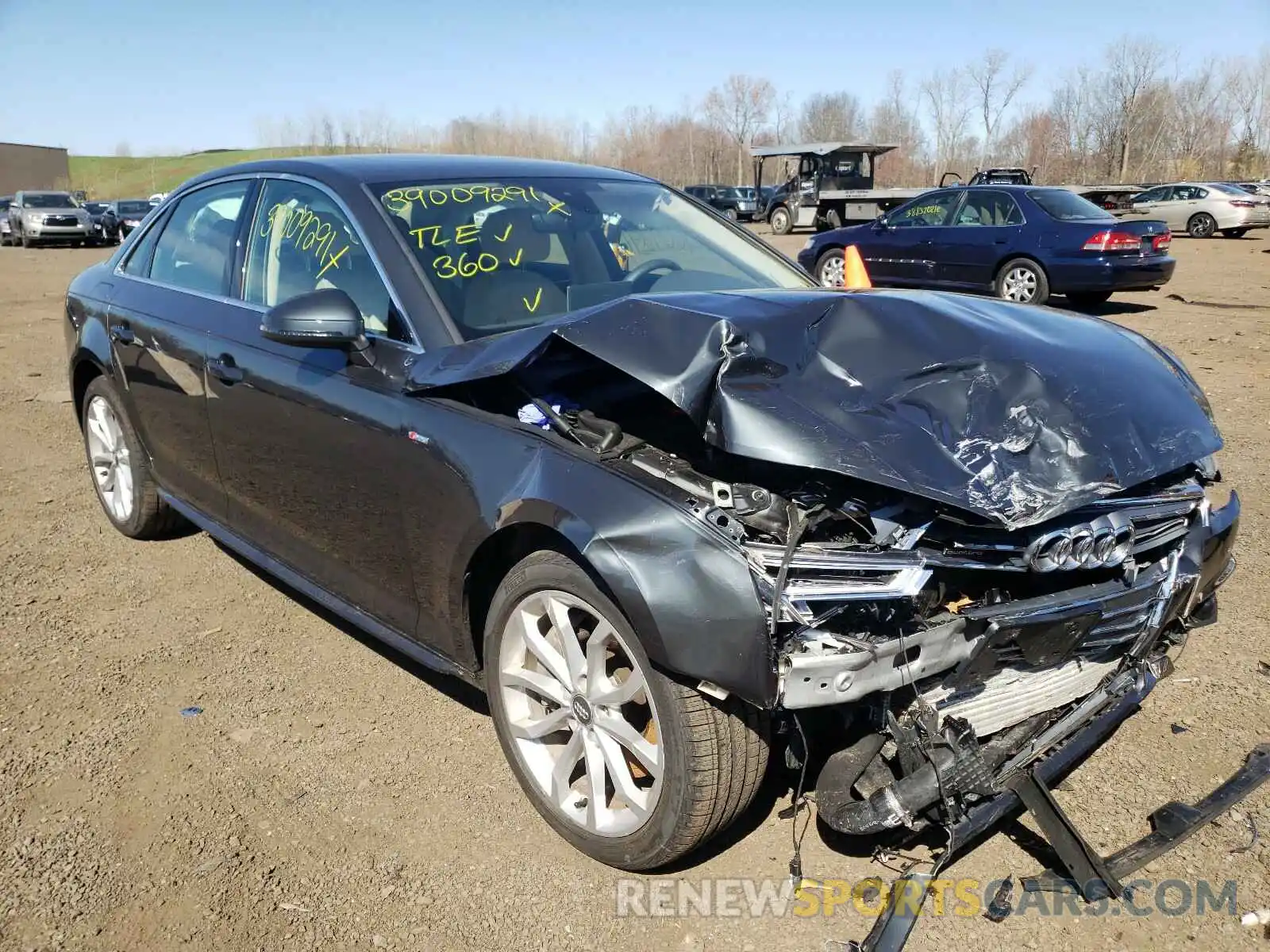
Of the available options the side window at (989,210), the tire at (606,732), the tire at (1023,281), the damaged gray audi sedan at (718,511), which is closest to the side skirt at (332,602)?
the damaged gray audi sedan at (718,511)

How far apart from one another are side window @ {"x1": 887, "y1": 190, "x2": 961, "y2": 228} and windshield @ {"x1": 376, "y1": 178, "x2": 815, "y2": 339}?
33.5ft

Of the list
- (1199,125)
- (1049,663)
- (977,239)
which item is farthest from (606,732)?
(1199,125)

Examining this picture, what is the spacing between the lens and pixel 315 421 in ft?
10.1

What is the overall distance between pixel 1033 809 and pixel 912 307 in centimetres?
131

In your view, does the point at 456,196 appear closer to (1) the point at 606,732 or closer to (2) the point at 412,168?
(2) the point at 412,168

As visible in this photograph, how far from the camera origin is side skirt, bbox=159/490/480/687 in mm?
2873

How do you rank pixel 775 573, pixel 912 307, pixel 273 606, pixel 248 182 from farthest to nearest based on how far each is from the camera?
pixel 273 606
pixel 248 182
pixel 912 307
pixel 775 573

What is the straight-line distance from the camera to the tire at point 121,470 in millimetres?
4457

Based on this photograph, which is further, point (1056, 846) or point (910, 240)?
point (910, 240)

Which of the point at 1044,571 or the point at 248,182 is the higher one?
the point at 248,182

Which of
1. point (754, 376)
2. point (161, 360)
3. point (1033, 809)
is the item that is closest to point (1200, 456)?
point (1033, 809)

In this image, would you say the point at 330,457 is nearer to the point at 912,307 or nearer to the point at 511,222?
the point at 511,222

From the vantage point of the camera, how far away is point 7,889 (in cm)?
245

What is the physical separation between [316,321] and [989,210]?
1173 centimetres
